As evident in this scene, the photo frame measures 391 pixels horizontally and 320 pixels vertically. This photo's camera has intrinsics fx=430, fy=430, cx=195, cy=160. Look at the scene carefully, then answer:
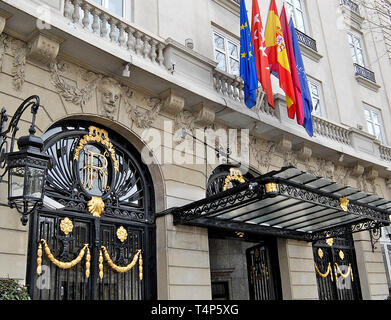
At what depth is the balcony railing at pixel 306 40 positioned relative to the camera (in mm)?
15133

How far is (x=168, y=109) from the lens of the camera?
9578 millimetres

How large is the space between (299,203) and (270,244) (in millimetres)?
3247

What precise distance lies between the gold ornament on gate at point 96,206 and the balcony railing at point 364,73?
42.3 feet

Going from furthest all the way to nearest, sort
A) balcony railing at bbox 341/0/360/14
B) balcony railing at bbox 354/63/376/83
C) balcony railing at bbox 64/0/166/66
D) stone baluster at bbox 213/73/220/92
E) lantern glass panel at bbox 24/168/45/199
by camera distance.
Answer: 1. balcony railing at bbox 341/0/360/14
2. balcony railing at bbox 354/63/376/83
3. stone baluster at bbox 213/73/220/92
4. balcony railing at bbox 64/0/166/66
5. lantern glass panel at bbox 24/168/45/199

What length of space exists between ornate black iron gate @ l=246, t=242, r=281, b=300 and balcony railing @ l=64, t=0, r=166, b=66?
576 cm

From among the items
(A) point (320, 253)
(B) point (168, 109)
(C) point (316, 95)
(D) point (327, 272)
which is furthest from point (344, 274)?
(B) point (168, 109)

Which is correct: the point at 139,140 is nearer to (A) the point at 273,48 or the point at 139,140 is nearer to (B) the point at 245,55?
(B) the point at 245,55

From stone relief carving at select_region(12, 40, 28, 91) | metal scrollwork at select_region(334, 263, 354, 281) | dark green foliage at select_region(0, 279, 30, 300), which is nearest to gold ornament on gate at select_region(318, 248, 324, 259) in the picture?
metal scrollwork at select_region(334, 263, 354, 281)

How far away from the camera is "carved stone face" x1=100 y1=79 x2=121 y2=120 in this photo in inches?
337

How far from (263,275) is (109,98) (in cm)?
637

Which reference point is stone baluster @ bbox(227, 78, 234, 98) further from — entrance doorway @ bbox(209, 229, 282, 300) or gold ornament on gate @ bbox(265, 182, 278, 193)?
gold ornament on gate @ bbox(265, 182, 278, 193)

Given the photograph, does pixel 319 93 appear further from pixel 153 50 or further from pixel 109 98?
pixel 109 98

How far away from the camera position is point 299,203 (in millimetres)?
8805
